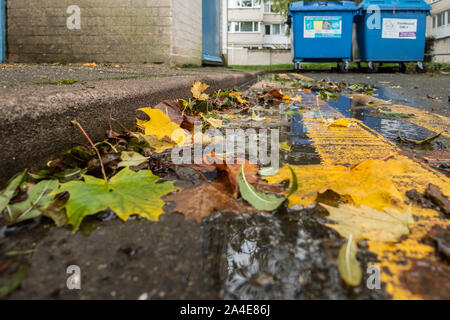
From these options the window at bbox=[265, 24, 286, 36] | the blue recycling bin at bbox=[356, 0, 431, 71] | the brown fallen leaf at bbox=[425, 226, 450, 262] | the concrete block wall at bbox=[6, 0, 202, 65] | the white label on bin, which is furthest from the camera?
the window at bbox=[265, 24, 286, 36]

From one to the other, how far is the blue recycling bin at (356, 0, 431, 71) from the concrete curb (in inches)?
407

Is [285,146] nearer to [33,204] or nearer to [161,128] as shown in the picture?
[161,128]

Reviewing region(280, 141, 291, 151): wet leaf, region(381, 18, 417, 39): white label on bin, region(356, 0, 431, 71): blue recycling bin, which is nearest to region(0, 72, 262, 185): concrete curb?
region(280, 141, 291, 151): wet leaf

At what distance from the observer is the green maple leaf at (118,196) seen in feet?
2.61

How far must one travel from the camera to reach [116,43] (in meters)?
5.19

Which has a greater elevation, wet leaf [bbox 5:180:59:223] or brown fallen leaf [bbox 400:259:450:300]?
wet leaf [bbox 5:180:59:223]

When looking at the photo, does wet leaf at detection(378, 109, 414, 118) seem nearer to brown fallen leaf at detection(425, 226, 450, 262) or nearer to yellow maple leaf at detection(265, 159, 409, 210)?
yellow maple leaf at detection(265, 159, 409, 210)

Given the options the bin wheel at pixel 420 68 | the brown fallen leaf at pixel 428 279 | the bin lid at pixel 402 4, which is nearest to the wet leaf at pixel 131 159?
the brown fallen leaf at pixel 428 279

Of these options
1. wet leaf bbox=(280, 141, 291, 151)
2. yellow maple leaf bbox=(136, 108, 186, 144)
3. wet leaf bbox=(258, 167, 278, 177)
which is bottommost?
wet leaf bbox=(258, 167, 278, 177)

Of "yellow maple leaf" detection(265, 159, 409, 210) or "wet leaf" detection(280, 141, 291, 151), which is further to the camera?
"wet leaf" detection(280, 141, 291, 151)

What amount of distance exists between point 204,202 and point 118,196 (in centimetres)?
22

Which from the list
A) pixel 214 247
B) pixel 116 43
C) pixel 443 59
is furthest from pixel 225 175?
pixel 443 59

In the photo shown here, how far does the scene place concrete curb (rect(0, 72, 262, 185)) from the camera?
0.95 metres

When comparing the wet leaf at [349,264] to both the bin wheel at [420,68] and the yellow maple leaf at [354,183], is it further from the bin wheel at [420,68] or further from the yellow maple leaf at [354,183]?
the bin wheel at [420,68]
